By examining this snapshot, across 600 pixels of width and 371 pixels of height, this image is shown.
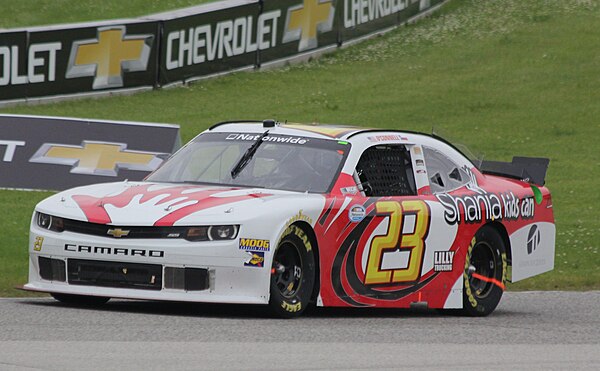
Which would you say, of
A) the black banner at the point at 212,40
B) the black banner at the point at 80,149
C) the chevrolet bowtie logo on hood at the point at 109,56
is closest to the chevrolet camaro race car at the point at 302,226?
the black banner at the point at 80,149

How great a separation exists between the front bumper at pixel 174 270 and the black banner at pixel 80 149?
24.7ft

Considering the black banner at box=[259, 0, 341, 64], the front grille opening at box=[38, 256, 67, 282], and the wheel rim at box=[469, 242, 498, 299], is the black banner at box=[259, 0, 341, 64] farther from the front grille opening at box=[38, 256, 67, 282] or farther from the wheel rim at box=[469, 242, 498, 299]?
the front grille opening at box=[38, 256, 67, 282]

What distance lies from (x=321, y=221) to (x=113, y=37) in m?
15.5

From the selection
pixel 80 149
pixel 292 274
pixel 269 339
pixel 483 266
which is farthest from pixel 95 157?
pixel 269 339

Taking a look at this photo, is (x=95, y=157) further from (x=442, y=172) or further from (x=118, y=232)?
(x=118, y=232)

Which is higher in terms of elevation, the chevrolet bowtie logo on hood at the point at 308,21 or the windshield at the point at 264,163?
the chevrolet bowtie logo on hood at the point at 308,21

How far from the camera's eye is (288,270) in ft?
31.7

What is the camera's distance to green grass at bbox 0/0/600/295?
24219 mm

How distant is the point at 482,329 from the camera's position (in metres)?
9.95

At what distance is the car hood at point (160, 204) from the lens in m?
9.30

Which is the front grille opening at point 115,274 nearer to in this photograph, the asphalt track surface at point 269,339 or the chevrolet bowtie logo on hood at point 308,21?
the asphalt track surface at point 269,339

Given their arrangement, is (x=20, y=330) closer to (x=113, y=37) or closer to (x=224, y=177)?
(x=224, y=177)

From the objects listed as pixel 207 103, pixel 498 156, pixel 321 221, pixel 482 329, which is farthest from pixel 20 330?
pixel 207 103

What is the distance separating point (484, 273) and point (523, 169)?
116 centimetres
